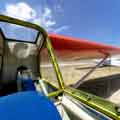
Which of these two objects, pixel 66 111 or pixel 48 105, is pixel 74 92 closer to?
pixel 66 111

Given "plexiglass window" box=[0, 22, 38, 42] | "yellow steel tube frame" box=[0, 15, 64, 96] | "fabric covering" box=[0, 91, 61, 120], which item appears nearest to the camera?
"fabric covering" box=[0, 91, 61, 120]

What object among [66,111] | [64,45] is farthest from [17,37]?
[64,45]

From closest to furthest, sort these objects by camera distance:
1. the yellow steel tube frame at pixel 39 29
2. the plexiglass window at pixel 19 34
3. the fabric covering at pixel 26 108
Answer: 1. the fabric covering at pixel 26 108
2. the yellow steel tube frame at pixel 39 29
3. the plexiglass window at pixel 19 34

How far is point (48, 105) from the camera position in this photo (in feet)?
2.74

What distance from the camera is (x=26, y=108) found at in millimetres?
746

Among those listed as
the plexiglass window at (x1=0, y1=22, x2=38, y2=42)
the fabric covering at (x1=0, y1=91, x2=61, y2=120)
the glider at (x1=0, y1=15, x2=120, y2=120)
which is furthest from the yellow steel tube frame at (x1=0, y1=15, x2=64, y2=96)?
the fabric covering at (x1=0, y1=91, x2=61, y2=120)

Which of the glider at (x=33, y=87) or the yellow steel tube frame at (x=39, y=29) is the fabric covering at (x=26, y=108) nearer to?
the glider at (x=33, y=87)

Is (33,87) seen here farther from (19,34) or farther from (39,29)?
(19,34)

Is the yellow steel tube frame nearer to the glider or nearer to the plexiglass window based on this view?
the glider

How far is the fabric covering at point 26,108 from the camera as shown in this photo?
2.32 feet

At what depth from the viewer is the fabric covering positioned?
71cm

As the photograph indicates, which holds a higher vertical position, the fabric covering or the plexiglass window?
the plexiglass window

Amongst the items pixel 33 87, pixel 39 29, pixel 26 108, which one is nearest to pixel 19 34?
pixel 39 29

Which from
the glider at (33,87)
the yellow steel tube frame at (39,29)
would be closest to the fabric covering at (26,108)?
the glider at (33,87)
